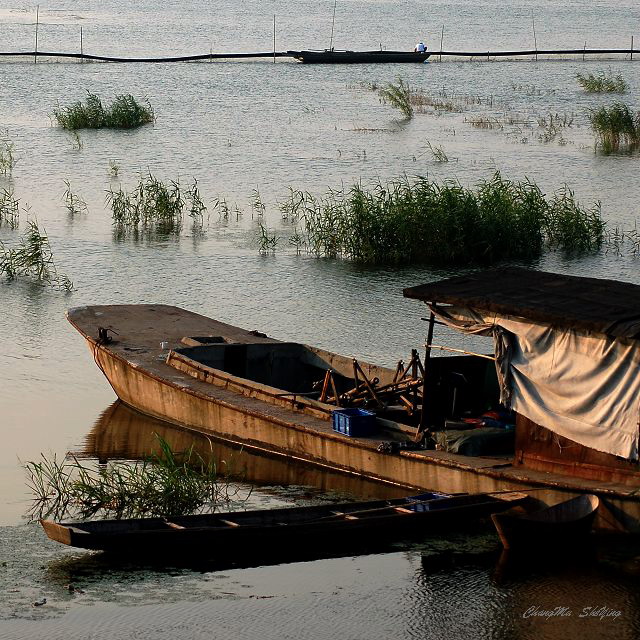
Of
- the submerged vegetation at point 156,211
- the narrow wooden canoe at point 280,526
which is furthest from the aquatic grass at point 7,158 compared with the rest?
the narrow wooden canoe at point 280,526

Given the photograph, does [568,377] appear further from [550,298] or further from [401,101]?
[401,101]

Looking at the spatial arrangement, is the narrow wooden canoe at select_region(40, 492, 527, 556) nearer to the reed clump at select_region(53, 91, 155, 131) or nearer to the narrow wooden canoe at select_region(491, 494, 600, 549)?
the narrow wooden canoe at select_region(491, 494, 600, 549)

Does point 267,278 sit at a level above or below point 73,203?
below

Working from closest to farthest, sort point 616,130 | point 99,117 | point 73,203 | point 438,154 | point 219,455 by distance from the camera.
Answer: point 219,455
point 73,203
point 438,154
point 616,130
point 99,117

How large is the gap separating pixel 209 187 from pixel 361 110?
15.4 meters

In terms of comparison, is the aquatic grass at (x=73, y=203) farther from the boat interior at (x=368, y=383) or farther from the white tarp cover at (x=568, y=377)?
the white tarp cover at (x=568, y=377)

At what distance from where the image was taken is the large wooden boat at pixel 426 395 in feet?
36.4

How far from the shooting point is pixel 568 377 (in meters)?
11.4

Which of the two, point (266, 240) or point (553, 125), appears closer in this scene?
point (266, 240)

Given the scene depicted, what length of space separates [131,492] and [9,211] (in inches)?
579

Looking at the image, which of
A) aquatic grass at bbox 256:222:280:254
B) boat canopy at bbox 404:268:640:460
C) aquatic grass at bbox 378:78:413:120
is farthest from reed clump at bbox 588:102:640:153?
boat canopy at bbox 404:268:640:460

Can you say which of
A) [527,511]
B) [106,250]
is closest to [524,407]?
[527,511]

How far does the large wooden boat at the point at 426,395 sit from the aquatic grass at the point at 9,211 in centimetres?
898

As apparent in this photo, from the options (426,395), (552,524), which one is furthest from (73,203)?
(552,524)
